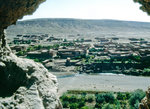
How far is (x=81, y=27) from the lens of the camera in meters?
141

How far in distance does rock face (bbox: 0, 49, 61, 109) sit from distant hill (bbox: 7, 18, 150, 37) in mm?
116202

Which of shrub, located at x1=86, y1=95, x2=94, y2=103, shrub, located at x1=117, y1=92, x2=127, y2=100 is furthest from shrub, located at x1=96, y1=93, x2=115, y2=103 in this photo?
shrub, located at x1=117, y1=92, x2=127, y2=100

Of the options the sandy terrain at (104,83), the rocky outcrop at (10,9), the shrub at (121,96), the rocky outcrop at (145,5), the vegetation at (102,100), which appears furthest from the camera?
the sandy terrain at (104,83)

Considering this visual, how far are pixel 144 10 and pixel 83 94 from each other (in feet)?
51.7

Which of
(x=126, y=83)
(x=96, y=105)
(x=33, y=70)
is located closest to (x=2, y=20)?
(x=33, y=70)

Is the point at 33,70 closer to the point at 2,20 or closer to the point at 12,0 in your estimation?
the point at 2,20

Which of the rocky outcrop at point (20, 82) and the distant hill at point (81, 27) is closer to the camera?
the rocky outcrop at point (20, 82)

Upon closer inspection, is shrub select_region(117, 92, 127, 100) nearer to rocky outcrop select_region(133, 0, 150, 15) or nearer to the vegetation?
the vegetation

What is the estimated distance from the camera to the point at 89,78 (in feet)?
97.3

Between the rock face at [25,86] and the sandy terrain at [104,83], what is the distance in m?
17.3

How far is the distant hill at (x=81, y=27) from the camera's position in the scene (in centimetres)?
12606

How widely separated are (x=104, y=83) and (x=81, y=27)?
383 ft

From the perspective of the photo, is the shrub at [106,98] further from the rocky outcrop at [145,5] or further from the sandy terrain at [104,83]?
the rocky outcrop at [145,5]

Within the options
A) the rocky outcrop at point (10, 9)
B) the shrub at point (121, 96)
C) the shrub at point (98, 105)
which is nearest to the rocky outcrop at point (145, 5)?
the rocky outcrop at point (10, 9)
